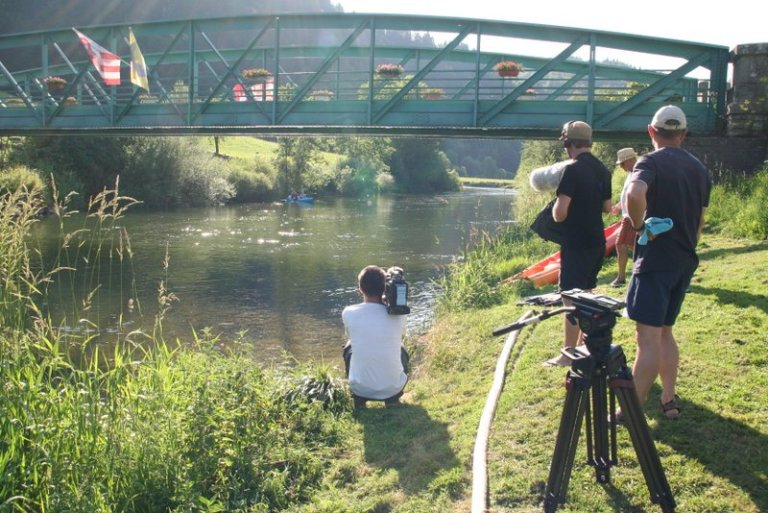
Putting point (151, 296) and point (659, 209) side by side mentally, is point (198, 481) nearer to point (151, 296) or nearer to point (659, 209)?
point (659, 209)

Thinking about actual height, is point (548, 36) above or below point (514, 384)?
above

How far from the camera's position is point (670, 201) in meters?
4.30

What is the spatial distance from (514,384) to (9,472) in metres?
3.35

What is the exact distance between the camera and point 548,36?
19188 millimetres

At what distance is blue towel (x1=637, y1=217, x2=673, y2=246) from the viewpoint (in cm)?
424

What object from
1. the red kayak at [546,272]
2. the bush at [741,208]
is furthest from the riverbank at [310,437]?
the bush at [741,208]

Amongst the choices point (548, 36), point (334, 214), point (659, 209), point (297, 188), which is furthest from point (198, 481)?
point (297, 188)

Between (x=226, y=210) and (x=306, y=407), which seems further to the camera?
(x=226, y=210)

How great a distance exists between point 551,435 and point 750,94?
540 inches

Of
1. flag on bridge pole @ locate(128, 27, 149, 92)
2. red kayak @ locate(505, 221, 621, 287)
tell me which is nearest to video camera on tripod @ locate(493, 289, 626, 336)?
red kayak @ locate(505, 221, 621, 287)

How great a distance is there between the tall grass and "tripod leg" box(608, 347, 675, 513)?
2023 millimetres

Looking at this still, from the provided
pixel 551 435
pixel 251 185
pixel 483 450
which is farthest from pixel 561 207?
pixel 251 185

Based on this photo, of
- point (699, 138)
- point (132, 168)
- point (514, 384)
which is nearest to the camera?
point (514, 384)

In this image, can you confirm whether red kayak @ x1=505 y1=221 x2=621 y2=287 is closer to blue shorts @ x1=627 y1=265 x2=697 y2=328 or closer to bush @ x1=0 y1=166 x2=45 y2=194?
blue shorts @ x1=627 y1=265 x2=697 y2=328
